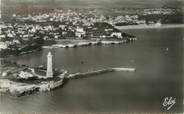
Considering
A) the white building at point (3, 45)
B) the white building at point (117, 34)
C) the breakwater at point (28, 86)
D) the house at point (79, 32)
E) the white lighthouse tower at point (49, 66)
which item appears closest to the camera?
the breakwater at point (28, 86)

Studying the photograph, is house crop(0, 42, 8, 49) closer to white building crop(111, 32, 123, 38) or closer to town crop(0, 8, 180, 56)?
town crop(0, 8, 180, 56)

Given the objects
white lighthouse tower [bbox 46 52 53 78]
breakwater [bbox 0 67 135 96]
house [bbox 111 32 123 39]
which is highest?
house [bbox 111 32 123 39]

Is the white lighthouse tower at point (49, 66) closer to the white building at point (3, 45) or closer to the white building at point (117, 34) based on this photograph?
the white building at point (3, 45)

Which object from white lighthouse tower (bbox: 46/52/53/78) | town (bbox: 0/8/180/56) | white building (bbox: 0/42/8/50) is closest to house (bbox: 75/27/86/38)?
town (bbox: 0/8/180/56)

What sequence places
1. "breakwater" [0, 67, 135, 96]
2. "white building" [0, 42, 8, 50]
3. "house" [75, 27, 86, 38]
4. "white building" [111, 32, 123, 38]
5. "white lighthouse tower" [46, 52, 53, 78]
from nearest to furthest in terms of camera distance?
"breakwater" [0, 67, 135, 96]
"white building" [0, 42, 8, 50]
"white lighthouse tower" [46, 52, 53, 78]
"house" [75, 27, 86, 38]
"white building" [111, 32, 123, 38]

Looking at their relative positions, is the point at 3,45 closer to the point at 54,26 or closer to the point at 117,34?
the point at 54,26

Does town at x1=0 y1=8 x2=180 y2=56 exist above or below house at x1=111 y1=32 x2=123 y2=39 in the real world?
above

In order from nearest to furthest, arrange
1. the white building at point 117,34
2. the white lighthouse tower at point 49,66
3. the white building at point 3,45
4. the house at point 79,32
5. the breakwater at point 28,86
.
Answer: the breakwater at point 28,86 → the white building at point 3,45 → the white lighthouse tower at point 49,66 → the house at point 79,32 → the white building at point 117,34

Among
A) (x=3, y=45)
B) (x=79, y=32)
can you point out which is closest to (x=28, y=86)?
(x=3, y=45)

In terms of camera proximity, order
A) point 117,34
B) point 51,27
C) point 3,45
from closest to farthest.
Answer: point 3,45, point 51,27, point 117,34

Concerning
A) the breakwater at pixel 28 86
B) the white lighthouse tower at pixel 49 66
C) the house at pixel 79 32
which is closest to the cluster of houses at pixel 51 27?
the house at pixel 79 32

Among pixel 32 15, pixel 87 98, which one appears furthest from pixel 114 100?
pixel 32 15
